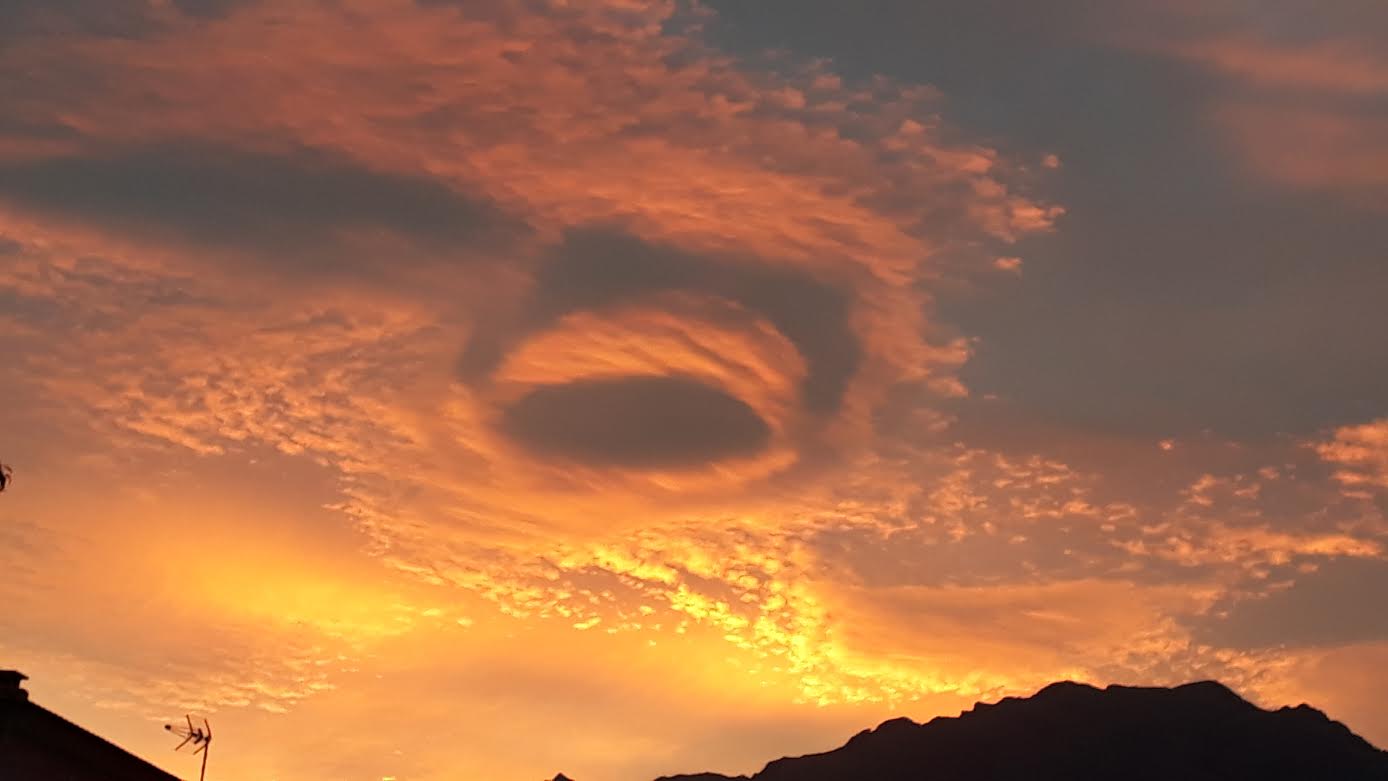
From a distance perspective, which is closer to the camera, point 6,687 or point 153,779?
point 6,687

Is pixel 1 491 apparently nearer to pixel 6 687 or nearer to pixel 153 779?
pixel 6 687

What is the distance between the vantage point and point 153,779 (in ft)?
120

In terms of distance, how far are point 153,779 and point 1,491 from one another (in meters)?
8.99

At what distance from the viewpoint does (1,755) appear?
34.0 metres

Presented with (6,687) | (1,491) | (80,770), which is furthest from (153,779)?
(1,491)

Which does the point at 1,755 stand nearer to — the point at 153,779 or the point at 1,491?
the point at 153,779

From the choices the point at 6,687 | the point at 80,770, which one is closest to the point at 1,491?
the point at 6,687

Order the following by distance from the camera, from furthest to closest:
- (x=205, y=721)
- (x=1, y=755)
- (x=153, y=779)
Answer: (x=205, y=721) < (x=153, y=779) < (x=1, y=755)

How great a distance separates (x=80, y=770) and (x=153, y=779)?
2119 millimetres

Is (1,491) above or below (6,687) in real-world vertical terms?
above

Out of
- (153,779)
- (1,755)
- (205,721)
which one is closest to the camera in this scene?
(1,755)

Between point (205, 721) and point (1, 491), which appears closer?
point (1, 491)

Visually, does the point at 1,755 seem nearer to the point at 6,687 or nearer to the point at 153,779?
the point at 6,687

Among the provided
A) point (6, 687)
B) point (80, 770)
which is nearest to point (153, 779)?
point (80, 770)
